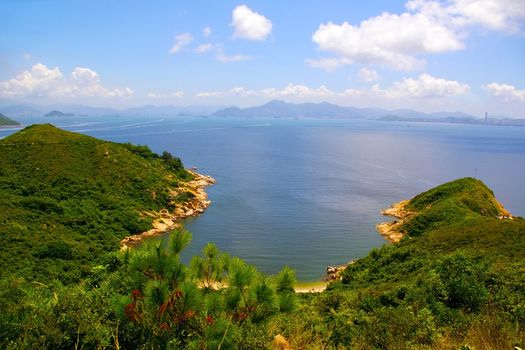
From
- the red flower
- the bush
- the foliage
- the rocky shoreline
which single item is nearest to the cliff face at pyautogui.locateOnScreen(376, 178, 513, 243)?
the bush

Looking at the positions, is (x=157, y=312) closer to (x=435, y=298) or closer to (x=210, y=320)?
(x=210, y=320)

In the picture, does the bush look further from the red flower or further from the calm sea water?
Result: the calm sea water

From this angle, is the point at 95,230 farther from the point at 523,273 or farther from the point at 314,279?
the point at 523,273

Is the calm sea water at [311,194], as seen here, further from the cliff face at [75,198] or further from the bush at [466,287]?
the bush at [466,287]

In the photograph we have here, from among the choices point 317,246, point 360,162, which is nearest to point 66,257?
point 317,246

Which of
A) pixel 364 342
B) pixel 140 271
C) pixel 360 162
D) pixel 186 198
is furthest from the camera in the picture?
pixel 360 162

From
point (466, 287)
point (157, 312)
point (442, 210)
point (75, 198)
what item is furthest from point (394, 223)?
point (157, 312)
